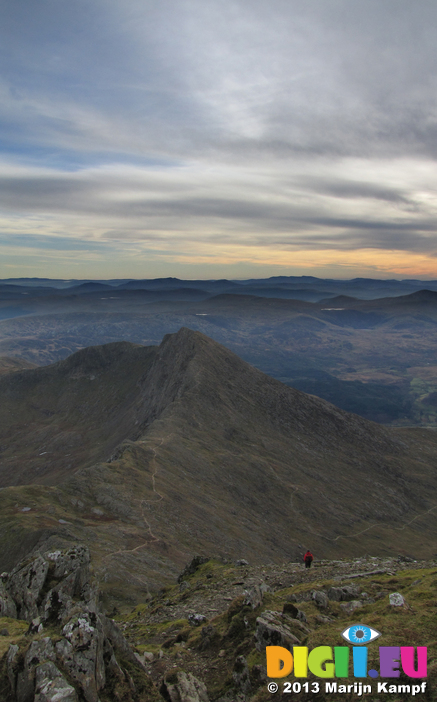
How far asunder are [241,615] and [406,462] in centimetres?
18584

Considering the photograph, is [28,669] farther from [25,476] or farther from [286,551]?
[25,476]

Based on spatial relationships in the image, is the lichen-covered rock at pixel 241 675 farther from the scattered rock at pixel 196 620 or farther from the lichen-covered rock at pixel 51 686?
the scattered rock at pixel 196 620

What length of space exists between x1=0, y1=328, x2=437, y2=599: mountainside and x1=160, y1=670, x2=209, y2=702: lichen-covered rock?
39487 millimetres

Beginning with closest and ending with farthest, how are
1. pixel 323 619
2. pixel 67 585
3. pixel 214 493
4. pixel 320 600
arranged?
pixel 323 619, pixel 67 585, pixel 320 600, pixel 214 493

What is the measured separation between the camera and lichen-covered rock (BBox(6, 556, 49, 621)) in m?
35.4

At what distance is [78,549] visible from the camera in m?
39.9

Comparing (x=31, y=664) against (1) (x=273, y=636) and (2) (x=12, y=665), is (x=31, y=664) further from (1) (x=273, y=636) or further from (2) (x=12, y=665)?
(1) (x=273, y=636)

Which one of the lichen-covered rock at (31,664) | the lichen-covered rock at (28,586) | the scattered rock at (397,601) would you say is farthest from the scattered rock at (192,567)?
the lichen-covered rock at (31,664)

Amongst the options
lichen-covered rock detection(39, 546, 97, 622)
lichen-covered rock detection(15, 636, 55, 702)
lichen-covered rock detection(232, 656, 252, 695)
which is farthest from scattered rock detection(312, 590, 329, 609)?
lichen-covered rock detection(15, 636, 55, 702)

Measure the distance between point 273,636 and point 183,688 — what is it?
268 inches

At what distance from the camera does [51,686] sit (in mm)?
21344

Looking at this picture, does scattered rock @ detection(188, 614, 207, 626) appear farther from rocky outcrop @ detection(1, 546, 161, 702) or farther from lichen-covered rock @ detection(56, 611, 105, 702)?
lichen-covered rock @ detection(56, 611, 105, 702)

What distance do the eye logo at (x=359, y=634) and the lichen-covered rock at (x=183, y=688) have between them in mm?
10349

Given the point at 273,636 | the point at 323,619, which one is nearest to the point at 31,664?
the point at 273,636
